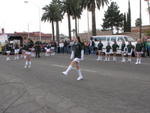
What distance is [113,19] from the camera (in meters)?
103

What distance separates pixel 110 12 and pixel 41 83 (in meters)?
93.4

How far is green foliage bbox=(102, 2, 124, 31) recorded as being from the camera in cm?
10312

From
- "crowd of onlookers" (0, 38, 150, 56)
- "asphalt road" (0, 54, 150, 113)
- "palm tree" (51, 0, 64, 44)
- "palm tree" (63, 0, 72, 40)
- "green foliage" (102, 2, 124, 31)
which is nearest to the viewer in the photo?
"asphalt road" (0, 54, 150, 113)

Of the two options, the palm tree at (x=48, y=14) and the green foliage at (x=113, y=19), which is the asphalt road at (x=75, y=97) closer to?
the palm tree at (x=48, y=14)

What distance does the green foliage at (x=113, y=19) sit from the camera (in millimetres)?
103125

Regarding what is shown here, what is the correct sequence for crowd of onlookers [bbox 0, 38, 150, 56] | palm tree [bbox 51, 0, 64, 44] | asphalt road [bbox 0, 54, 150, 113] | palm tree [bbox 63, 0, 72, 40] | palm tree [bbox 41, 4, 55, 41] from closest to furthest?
asphalt road [bbox 0, 54, 150, 113], crowd of onlookers [bbox 0, 38, 150, 56], palm tree [bbox 63, 0, 72, 40], palm tree [bbox 51, 0, 64, 44], palm tree [bbox 41, 4, 55, 41]

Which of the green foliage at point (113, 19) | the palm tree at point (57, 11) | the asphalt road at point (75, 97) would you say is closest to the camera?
the asphalt road at point (75, 97)

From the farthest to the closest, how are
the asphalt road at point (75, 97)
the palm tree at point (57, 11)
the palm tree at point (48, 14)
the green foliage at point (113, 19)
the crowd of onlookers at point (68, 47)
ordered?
the green foliage at point (113, 19)
the palm tree at point (48, 14)
the palm tree at point (57, 11)
the crowd of onlookers at point (68, 47)
the asphalt road at point (75, 97)

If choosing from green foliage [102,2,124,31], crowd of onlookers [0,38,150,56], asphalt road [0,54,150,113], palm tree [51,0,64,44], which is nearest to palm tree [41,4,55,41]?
palm tree [51,0,64,44]

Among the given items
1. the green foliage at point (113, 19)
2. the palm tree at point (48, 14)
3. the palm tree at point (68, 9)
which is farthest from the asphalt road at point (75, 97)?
the green foliage at point (113, 19)

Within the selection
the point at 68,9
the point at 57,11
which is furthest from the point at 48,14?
the point at 68,9

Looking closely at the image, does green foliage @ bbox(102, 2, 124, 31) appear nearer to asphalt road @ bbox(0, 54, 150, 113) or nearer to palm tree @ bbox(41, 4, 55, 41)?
palm tree @ bbox(41, 4, 55, 41)

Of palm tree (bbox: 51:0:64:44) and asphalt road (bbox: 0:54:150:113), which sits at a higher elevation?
palm tree (bbox: 51:0:64:44)

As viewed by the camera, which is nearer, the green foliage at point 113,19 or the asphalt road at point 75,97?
the asphalt road at point 75,97
